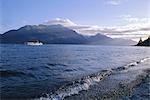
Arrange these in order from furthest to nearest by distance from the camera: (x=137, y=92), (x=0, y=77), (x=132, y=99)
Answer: (x=0, y=77), (x=137, y=92), (x=132, y=99)

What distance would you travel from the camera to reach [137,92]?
46.4ft

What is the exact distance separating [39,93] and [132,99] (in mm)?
5994

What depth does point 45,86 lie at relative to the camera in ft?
58.4

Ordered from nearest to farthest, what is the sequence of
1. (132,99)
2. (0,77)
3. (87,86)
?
1. (132,99)
2. (87,86)
3. (0,77)

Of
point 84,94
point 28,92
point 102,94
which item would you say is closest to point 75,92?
point 84,94

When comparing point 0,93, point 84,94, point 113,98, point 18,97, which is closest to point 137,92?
point 113,98

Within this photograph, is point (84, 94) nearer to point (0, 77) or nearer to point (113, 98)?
point (113, 98)

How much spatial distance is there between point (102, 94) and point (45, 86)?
5101mm

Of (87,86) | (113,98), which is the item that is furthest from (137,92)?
(87,86)

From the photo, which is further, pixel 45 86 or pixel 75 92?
pixel 45 86

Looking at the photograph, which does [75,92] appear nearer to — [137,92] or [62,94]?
[62,94]

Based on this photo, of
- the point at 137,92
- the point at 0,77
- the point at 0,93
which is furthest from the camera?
the point at 0,77

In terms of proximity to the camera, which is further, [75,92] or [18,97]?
[75,92]

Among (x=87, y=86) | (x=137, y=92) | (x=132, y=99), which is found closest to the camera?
(x=132, y=99)
